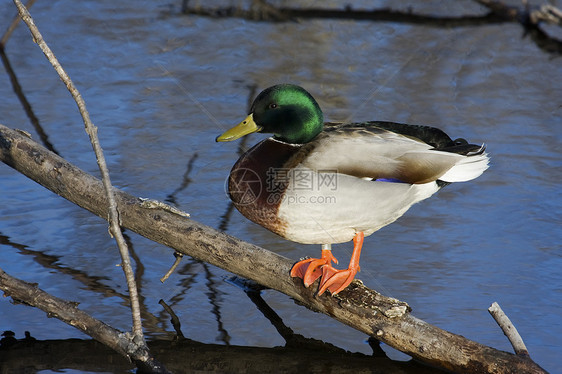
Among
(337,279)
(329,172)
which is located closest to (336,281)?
(337,279)

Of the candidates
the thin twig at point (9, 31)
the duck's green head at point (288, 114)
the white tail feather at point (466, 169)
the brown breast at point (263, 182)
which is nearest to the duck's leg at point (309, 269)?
the brown breast at point (263, 182)

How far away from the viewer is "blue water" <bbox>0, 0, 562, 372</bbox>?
362cm

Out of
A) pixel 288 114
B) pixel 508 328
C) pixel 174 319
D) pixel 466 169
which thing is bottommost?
pixel 174 319

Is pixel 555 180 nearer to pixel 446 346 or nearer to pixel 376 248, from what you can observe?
pixel 376 248

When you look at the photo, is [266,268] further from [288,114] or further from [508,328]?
[508,328]

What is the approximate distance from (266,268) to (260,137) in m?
2.01

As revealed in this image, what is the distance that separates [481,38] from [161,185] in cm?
389

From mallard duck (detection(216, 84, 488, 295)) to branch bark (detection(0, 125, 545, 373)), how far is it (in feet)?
0.34

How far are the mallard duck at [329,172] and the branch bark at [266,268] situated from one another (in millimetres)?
104

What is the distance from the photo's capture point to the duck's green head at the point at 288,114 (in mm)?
3285

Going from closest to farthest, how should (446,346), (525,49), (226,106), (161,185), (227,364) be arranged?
(446,346), (227,364), (161,185), (226,106), (525,49)

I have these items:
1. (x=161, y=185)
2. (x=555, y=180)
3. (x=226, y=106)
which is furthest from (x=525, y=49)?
(x=161, y=185)

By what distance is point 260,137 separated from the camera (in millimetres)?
5324

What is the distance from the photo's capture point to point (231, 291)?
376cm
